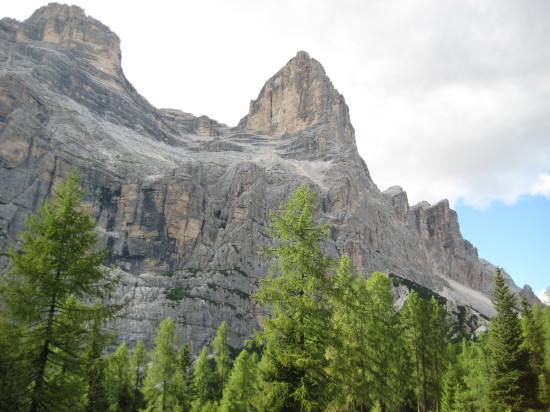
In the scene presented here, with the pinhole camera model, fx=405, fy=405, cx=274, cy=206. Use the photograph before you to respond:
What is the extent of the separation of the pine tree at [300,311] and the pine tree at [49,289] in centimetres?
650

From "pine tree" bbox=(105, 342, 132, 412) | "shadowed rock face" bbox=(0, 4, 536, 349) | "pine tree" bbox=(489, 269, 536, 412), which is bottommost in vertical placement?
"pine tree" bbox=(105, 342, 132, 412)

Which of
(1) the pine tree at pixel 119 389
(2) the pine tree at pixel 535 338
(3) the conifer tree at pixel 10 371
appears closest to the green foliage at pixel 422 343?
(2) the pine tree at pixel 535 338

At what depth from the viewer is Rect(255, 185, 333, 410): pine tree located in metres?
15.1

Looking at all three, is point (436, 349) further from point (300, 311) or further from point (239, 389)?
point (300, 311)

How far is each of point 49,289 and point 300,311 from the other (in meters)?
9.20

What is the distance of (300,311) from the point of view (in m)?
15.9

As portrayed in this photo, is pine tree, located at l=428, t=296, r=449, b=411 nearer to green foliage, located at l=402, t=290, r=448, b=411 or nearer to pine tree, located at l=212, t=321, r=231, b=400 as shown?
green foliage, located at l=402, t=290, r=448, b=411

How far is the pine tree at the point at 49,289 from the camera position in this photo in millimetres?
13688

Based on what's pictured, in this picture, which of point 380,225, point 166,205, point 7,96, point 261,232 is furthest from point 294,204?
point 380,225

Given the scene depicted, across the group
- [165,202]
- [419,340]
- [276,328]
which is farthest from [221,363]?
[165,202]

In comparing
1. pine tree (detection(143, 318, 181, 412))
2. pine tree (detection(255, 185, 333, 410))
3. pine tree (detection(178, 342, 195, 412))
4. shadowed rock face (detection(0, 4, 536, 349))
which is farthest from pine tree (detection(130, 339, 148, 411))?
shadowed rock face (detection(0, 4, 536, 349))

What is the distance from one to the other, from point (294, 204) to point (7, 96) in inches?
5522

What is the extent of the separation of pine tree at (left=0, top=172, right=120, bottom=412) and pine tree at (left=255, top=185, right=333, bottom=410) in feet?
21.3

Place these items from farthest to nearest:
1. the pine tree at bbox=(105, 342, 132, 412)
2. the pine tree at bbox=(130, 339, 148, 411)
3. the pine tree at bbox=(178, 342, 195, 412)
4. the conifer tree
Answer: the pine tree at bbox=(130, 339, 148, 411) < the pine tree at bbox=(105, 342, 132, 412) < the pine tree at bbox=(178, 342, 195, 412) < the conifer tree
